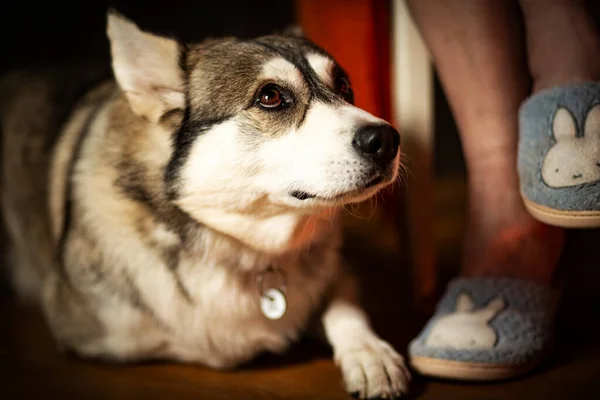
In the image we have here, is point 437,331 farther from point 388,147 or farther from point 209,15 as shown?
point 209,15

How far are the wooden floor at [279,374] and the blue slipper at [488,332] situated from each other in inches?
1.4

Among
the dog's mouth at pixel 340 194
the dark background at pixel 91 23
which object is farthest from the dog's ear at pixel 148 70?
the dark background at pixel 91 23

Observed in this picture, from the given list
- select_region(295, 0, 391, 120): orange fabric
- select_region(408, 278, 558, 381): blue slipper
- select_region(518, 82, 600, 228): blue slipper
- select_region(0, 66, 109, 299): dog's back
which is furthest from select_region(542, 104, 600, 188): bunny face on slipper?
select_region(0, 66, 109, 299): dog's back

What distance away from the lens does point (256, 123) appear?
3.64 feet

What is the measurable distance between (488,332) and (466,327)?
0.04 m

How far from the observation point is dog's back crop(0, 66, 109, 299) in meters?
1.59

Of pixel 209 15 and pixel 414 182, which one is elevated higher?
pixel 209 15

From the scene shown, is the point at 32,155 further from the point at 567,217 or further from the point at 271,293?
the point at 567,217

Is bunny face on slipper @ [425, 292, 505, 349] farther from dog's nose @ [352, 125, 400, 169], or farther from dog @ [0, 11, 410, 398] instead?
dog's nose @ [352, 125, 400, 169]

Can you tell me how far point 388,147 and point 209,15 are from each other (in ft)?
5.24

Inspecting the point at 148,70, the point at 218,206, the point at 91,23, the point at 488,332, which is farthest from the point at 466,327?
the point at 91,23

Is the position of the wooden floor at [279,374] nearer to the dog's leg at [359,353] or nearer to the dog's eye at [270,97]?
the dog's leg at [359,353]

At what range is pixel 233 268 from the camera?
1204 mm

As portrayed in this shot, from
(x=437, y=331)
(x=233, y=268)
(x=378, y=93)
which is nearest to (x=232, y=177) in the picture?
(x=233, y=268)
